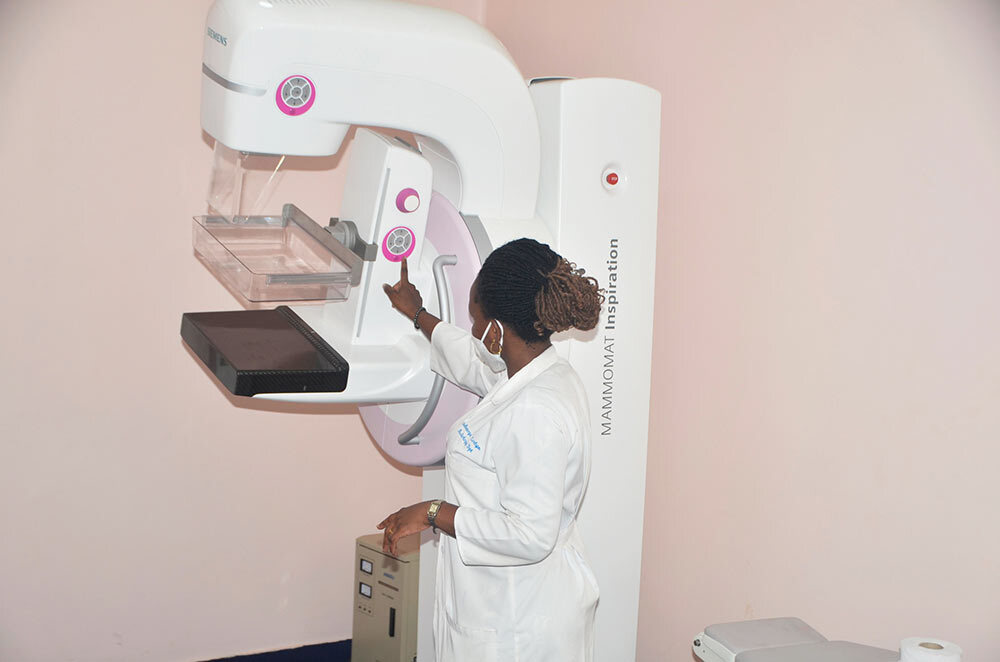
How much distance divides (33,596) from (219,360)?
1.35 meters

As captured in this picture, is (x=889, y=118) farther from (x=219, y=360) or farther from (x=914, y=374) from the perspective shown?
(x=219, y=360)

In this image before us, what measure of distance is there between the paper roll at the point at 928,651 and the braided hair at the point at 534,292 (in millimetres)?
672

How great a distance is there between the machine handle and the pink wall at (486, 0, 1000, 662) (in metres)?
0.45

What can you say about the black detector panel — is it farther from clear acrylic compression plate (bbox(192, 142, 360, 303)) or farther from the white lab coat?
the white lab coat

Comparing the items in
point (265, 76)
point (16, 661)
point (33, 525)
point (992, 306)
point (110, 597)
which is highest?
point (265, 76)

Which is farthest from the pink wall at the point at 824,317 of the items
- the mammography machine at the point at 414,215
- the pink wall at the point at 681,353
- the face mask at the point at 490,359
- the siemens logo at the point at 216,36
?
the siemens logo at the point at 216,36

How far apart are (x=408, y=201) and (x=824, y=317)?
0.84m

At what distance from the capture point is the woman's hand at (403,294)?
1.87 m

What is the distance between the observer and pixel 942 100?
1645mm

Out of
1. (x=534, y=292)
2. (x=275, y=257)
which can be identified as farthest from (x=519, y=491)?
(x=275, y=257)

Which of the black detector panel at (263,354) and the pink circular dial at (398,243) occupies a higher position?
the pink circular dial at (398,243)

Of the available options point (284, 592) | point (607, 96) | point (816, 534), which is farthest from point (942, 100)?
point (284, 592)

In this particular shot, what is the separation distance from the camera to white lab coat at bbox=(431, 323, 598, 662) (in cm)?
149

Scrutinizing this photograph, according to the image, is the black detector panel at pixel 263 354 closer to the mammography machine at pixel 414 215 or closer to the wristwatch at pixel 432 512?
the mammography machine at pixel 414 215
